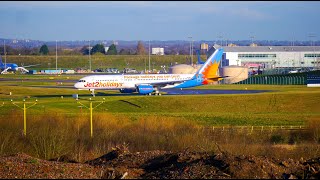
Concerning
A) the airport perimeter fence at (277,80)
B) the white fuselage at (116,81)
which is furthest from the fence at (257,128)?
the airport perimeter fence at (277,80)

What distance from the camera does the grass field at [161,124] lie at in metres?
28.1

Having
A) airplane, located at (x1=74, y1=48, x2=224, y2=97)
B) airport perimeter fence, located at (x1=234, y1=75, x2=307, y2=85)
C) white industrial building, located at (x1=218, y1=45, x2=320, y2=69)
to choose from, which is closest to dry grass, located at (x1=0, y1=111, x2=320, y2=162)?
airplane, located at (x1=74, y1=48, x2=224, y2=97)

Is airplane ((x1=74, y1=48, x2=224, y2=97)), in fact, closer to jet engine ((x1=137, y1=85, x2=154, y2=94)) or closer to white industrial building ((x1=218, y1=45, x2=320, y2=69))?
jet engine ((x1=137, y1=85, x2=154, y2=94))

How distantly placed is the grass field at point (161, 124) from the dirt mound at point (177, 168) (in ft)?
16.6

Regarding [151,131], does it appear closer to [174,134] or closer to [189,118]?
[174,134]

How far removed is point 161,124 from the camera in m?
Answer: 38.7

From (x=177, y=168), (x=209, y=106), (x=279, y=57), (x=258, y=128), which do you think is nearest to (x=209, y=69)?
(x=209, y=106)

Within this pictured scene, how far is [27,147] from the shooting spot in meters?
27.9

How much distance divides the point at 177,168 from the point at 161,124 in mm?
19943

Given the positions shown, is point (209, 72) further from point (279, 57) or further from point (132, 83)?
point (279, 57)

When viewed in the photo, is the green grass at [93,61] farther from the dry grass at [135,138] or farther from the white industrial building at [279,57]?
the dry grass at [135,138]

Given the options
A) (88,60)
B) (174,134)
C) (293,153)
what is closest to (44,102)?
(174,134)

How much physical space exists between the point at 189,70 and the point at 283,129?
59.1 metres

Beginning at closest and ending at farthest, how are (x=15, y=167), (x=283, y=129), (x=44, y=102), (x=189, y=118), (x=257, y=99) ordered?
(x=15, y=167) < (x=283, y=129) < (x=189, y=118) < (x=44, y=102) < (x=257, y=99)
